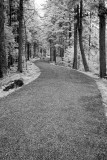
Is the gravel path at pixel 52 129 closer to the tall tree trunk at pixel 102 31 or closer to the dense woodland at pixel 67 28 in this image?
the tall tree trunk at pixel 102 31

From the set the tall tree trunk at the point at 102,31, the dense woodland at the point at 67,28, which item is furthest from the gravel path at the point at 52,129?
the dense woodland at the point at 67,28

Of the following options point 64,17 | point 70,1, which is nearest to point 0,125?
point 70,1

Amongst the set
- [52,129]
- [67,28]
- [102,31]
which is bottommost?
→ [52,129]

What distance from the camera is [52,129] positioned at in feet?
13.2

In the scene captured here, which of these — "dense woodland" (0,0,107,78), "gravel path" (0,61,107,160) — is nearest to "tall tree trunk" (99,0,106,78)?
"dense woodland" (0,0,107,78)

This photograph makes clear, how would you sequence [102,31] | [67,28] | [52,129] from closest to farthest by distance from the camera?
[52,129], [102,31], [67,28]

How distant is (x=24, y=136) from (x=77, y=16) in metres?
17.4

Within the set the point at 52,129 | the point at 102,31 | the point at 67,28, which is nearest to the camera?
the point at 52,129

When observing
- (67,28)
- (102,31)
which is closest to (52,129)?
(102,31)

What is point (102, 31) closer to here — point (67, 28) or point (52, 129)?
point (52, 129)

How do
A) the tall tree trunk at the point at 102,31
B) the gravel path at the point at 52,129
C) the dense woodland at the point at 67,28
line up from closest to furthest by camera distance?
the gravel path at the point at 52,129, the tall tree trunk at the point at 102,31, the dense woodland at the point at 67,28

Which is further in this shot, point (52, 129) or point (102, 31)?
point (102, 31)

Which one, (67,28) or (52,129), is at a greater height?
(67,28)

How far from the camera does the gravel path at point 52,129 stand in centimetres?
309
